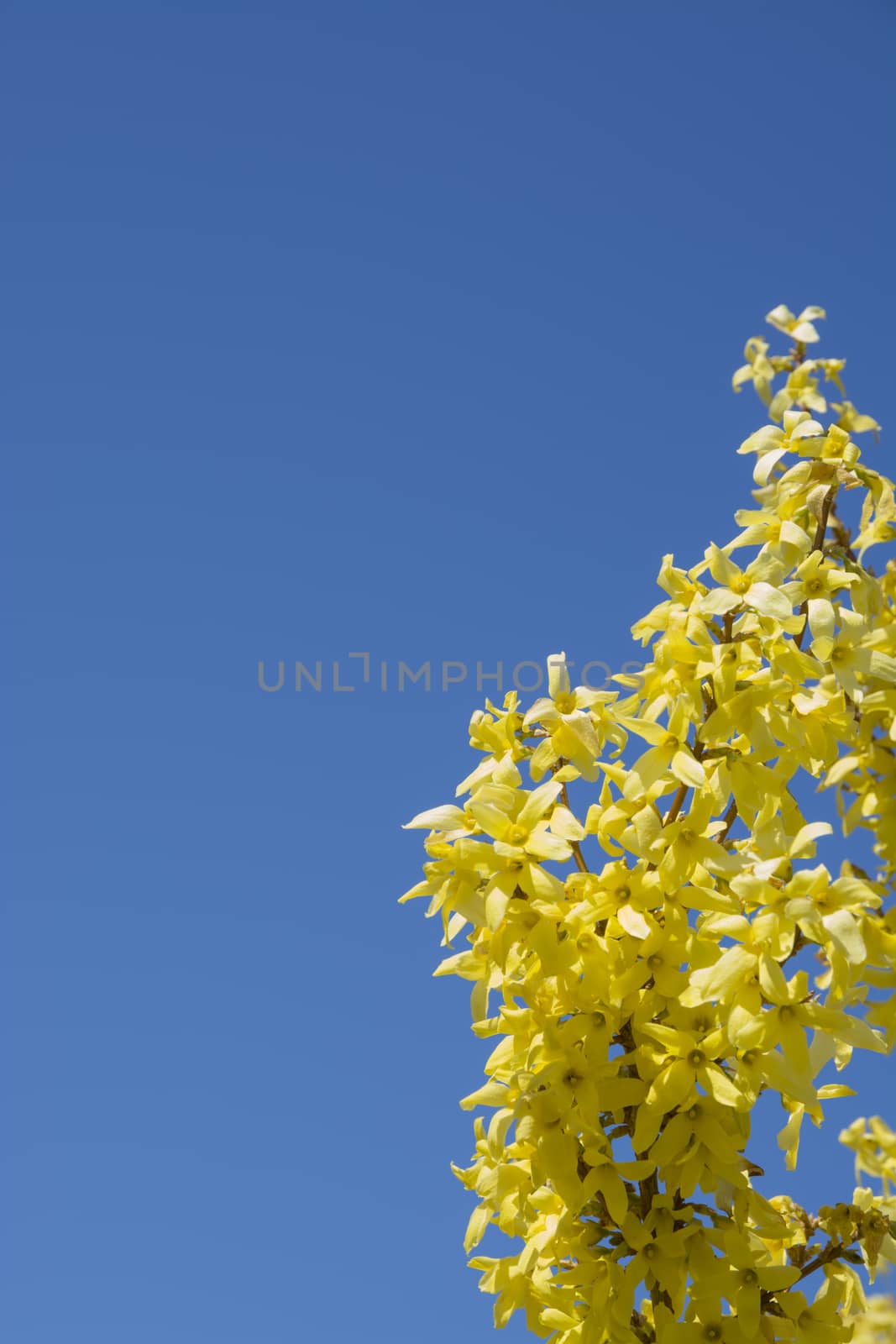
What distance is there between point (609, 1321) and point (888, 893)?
92 cm

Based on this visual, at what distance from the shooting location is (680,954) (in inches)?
79.4

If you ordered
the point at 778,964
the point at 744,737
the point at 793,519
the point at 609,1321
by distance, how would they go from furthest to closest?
the point at 793,519 < the point at 744,737 < the point at 609,1321 < the point at 778,964

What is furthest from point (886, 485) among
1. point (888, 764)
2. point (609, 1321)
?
point (609, 1321)

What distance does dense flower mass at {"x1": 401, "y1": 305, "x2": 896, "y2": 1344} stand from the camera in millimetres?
1929

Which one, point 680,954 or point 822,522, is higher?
point 822,522

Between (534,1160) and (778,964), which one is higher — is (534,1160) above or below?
below

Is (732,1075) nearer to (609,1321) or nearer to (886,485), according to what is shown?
(609,1321)

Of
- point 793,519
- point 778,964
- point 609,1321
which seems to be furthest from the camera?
point 793,519

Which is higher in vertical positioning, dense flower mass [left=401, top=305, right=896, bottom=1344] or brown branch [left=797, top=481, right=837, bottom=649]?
brown branch [left=797, top=481, right=837, bottom=649]

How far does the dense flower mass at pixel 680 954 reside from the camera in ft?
6.33

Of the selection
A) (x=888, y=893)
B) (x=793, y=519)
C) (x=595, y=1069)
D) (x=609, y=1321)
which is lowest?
(x=609, y=1321)

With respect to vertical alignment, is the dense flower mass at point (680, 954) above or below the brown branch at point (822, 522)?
below

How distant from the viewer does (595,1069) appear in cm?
201

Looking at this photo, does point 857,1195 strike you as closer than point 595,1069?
No
